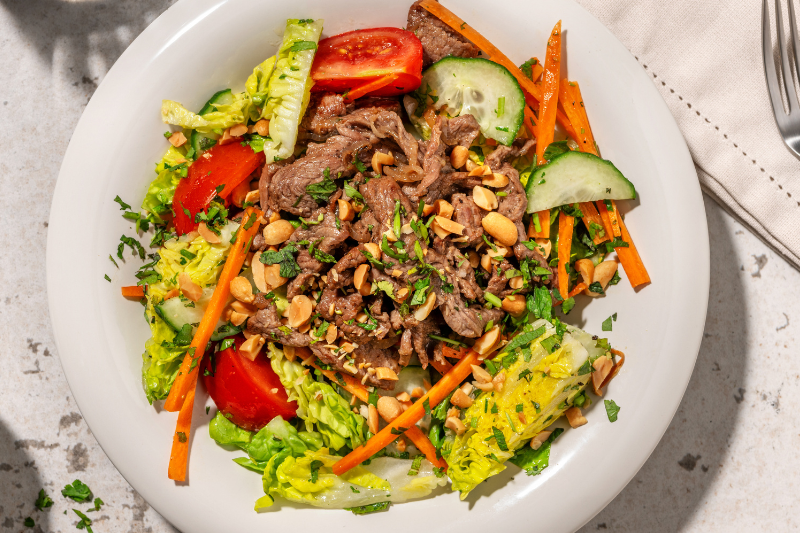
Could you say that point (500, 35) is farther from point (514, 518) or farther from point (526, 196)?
point (514, 518)

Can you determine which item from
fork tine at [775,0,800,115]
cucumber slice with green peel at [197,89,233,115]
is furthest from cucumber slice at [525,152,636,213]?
cucumber slice with green peel at [197,89,233,115]

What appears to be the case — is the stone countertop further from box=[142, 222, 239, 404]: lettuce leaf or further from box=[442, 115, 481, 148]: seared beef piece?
box=[442, 115, 481, 148]: seared beef piece

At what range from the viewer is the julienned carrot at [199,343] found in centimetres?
273

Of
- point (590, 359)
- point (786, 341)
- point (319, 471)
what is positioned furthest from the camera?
point (786, 341)

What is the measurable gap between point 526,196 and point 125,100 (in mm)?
2084

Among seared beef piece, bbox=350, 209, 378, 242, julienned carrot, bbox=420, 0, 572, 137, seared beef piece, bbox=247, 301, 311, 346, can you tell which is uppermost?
julienned carrot, bbox=420, 0, 572, 137

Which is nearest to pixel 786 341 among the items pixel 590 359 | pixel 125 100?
pixel 590 359

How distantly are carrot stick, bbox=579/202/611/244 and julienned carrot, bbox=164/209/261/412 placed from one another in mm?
1710

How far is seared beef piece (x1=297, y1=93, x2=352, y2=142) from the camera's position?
111 inches

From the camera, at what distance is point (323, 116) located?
2848mm

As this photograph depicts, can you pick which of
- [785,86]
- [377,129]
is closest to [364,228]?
[377,129]

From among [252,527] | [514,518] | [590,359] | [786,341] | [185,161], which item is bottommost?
[252,527]

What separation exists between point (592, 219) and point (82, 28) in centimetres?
355

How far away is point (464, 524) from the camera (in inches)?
106
